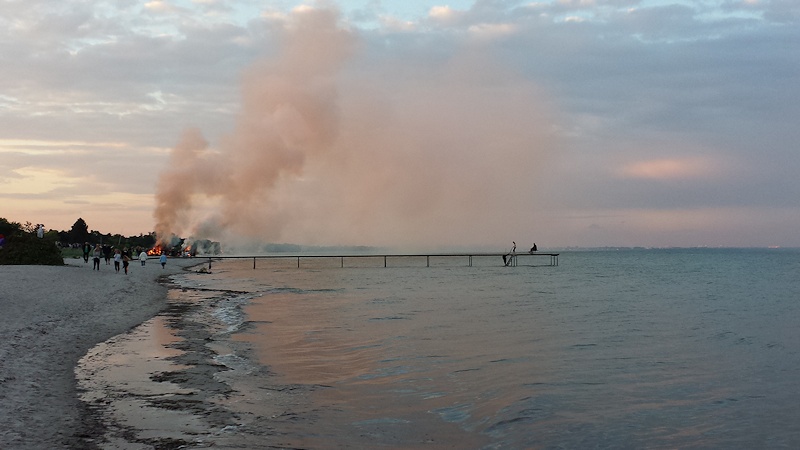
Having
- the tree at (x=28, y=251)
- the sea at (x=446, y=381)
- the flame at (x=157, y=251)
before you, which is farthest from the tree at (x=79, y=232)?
the sea at (x=446, y=381)

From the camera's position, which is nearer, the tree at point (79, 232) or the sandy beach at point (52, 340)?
the sandy beach at point (52, 340)

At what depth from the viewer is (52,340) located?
1551 centimetres

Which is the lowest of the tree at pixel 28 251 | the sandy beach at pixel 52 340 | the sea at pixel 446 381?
the sea at pixel 446 381

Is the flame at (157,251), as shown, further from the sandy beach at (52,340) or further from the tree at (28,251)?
the sandy beach at (52,340)

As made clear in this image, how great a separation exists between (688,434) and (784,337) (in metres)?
14.7

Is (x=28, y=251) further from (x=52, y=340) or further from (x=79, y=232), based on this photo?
(x=79, y=232)

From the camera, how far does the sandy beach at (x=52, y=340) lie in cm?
845

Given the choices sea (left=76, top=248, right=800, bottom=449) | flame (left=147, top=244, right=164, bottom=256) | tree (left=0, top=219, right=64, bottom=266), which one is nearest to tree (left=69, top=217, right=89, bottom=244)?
flame (left=147, top=244, right=164, bottom=256)

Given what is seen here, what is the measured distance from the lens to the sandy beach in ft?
27.7

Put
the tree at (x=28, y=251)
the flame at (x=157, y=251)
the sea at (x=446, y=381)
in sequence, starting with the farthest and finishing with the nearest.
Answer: the flame at (x=157, y=251)
the tree at (x=28, y=251)
the sea at (x=446, y=381)

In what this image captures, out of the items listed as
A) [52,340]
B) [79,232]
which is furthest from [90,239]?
[52,340]

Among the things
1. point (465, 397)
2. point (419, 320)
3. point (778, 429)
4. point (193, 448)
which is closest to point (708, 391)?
point (778, 429)

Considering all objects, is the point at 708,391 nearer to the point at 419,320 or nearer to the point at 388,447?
the point at 388,447

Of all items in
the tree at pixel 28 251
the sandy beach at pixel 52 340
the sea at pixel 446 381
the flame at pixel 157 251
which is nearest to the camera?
the sandy beach at pixel 52 340
